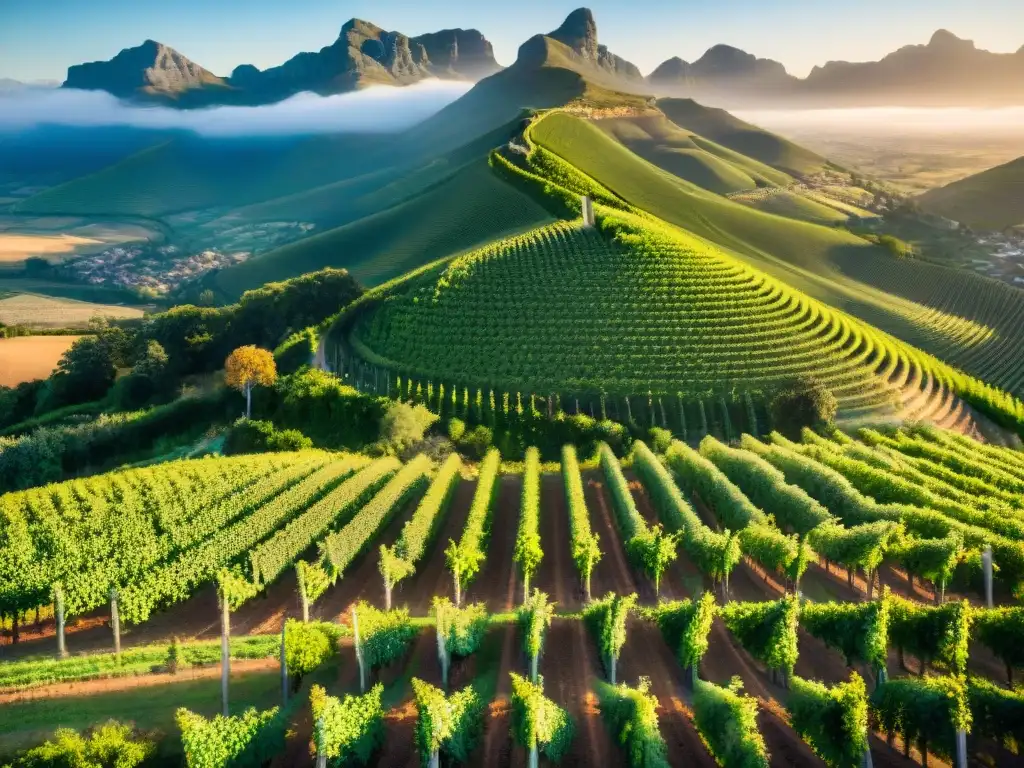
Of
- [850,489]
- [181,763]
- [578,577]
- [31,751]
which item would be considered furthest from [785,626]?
[31,751]

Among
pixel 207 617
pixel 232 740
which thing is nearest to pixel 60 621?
pixel 207 617

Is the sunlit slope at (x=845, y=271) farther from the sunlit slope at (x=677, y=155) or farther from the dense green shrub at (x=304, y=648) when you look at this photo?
the dense green shrub at (x=304, y=648)

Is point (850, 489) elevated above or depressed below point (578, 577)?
above

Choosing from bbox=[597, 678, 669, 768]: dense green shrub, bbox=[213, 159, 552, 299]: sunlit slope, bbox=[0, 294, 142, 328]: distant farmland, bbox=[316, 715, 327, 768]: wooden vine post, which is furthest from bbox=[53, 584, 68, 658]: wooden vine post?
→ bbox=[0, 294, 142, 328]: distant farmland

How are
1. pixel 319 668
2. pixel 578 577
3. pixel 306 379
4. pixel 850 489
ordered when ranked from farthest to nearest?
pixel 306 379
pixel 850 489
pixel 578 577
pixel 319 668

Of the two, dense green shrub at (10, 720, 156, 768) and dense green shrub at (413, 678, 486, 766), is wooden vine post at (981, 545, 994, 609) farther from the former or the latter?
dense green shrub at (10, 720, 156, 768)

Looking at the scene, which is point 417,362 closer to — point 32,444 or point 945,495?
point 32,444

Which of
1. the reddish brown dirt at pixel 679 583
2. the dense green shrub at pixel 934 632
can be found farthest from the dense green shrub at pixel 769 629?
the reddish brown dirt at pixel 679 583
